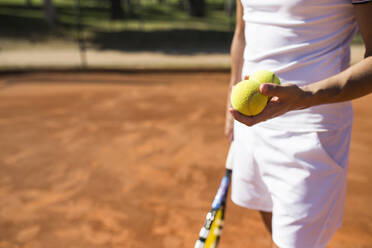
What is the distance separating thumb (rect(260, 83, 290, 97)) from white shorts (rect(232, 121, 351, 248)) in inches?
12.9

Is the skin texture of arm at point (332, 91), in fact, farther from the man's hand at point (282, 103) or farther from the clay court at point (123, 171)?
the clay court at point (123, 171)

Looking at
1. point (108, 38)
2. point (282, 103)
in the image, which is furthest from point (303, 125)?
point (108, 38)

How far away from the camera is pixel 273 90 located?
0.86 m

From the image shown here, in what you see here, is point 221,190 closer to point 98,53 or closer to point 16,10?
point 98,53

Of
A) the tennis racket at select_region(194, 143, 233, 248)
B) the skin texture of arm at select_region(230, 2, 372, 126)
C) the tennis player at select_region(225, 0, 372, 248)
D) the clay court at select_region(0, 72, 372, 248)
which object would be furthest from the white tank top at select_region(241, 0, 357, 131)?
the clay court at select_region(0, 72, 372, 248)

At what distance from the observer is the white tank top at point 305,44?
1.04 metres

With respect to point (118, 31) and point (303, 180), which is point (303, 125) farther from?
point (118, 31)

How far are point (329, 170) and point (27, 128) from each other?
155 inches

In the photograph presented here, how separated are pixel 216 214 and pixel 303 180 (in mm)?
483

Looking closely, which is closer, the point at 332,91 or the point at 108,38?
the point at 332,91

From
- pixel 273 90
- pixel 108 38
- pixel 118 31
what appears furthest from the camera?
pixel 118 31

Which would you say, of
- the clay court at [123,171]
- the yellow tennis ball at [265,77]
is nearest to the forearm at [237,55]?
the yellow tennis ball at [265,77]

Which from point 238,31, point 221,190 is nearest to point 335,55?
point 238,31

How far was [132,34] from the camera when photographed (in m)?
13.6
